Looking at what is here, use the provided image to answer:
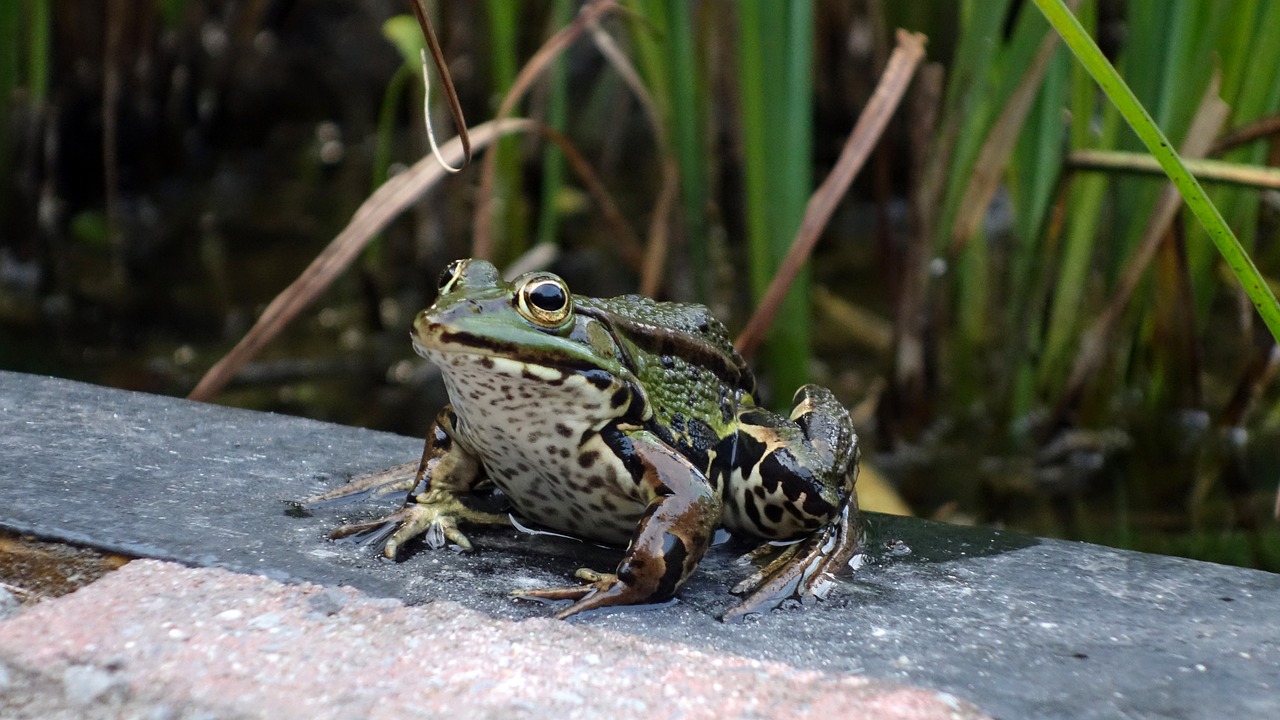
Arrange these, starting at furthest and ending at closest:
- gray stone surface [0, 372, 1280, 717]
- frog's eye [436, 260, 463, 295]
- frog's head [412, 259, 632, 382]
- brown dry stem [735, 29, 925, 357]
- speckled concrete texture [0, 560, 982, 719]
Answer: brown dry stem [735, 29, 925, 357] → frog's eye [436, 260, 463, 295] → frog's head [412, 259, 632, 382] → gray stone surface [0, 372, 1280, 717] → speckled concrete texture [0, 560, 982, 719]

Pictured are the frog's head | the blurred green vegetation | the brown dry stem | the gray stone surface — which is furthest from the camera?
the blurred green vegetation

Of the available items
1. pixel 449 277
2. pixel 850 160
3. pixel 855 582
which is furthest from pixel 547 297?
pixel 850 160

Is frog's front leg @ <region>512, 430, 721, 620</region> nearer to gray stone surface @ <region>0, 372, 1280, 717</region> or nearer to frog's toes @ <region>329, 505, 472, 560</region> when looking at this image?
gray stone surface @ <region>0, 372, 1280, 717</region>

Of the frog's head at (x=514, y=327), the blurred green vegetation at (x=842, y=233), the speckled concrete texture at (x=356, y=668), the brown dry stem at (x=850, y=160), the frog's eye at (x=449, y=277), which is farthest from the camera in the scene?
the blurred green vegetation at (x=842, y=233)

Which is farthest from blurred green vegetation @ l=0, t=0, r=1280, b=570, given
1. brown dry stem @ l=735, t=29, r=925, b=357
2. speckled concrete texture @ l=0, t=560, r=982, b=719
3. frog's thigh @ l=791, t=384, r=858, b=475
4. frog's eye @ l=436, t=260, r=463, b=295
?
speckled concrete texture @ l=0, t=560, r=982, b=719

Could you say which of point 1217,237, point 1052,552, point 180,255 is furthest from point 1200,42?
point 180,255

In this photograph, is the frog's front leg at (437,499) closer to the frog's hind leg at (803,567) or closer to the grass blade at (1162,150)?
the frog's hind leg at (803,567)

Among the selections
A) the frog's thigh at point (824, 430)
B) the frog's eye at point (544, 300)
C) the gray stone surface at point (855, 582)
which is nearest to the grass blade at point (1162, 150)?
the gray stone surface at point (855, 582)
